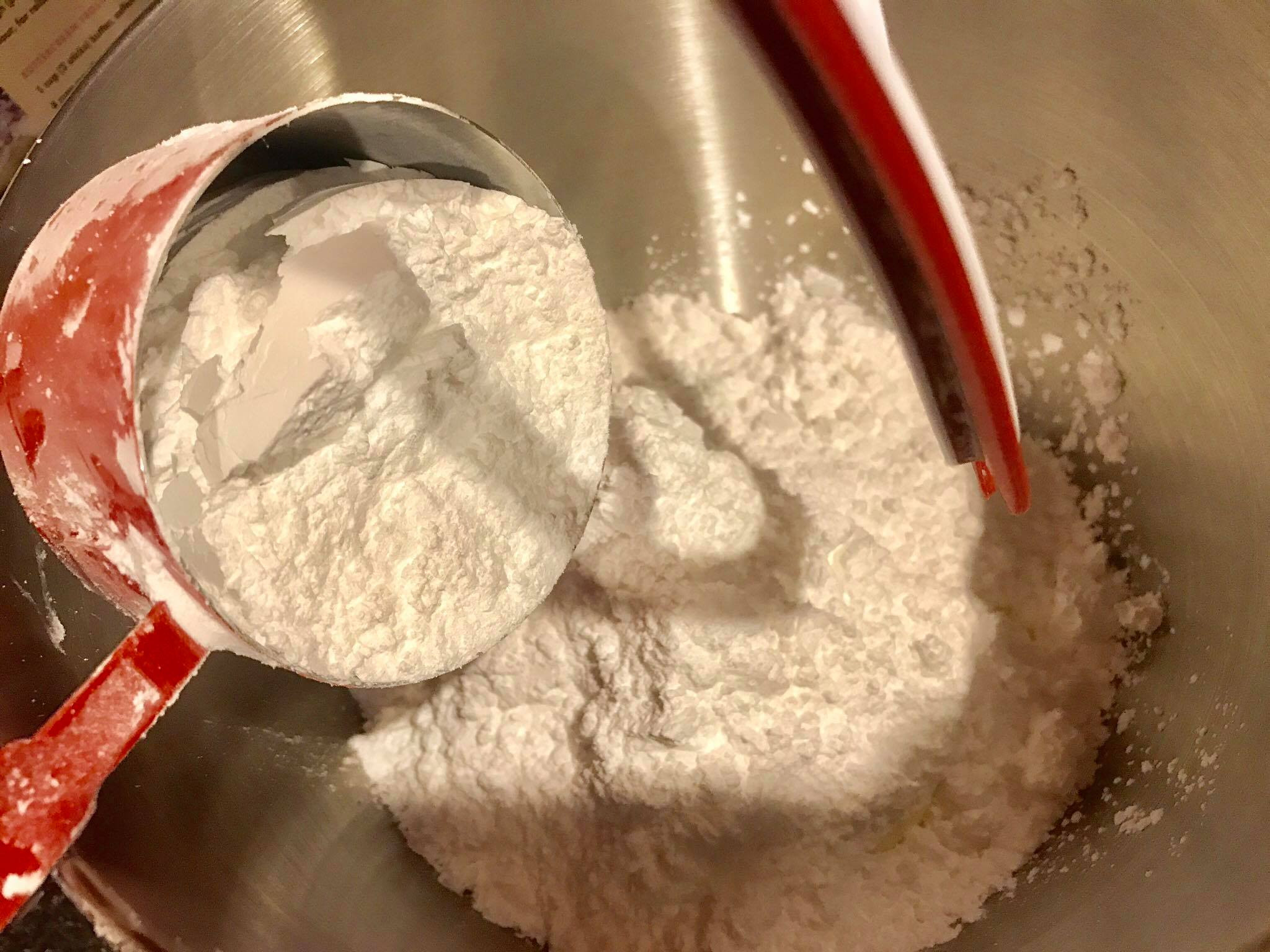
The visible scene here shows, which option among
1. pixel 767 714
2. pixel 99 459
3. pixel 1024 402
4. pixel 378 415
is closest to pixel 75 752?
pixel 99 459

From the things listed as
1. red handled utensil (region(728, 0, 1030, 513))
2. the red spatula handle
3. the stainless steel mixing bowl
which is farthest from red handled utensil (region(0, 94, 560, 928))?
red handled utensil (region(728, 0, 1030, 513))

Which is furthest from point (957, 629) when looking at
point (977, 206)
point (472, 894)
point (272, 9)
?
point (272, 9)

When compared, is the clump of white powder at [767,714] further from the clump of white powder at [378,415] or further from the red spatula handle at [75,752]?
the red spatula handle at [75,752]

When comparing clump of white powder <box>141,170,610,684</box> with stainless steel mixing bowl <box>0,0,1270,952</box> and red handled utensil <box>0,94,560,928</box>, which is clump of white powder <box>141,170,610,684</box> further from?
stainless steel mixing bowl <box>0,0,1270,952</box>

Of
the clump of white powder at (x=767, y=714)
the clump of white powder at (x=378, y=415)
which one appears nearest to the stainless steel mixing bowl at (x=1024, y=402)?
the clump of white powder at (x=767, y=714)

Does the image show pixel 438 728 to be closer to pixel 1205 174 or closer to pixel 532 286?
pixel 532 286

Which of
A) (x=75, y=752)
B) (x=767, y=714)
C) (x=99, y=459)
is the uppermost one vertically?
(x=99, y=459)

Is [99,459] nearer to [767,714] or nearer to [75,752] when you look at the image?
[75,752]
